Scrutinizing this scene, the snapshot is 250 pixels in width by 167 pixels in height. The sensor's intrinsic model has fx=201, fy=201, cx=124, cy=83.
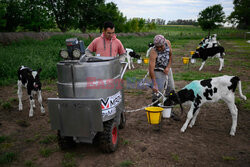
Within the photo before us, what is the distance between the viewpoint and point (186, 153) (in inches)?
148

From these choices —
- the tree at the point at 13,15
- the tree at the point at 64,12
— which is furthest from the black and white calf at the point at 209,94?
the tree at the point at 64,12

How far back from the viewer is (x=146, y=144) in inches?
162

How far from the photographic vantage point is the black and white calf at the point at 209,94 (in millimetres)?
4504

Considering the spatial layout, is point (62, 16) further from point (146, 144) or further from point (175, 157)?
point (175, 157)

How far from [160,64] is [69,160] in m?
2.93

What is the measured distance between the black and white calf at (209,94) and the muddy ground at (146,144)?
1.35 ft

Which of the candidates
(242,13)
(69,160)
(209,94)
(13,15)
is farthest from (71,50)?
(242,13)

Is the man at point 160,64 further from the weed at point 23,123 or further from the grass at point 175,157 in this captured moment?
the weed at point 23,123

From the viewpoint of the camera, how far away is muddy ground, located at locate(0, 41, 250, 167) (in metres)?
3.55

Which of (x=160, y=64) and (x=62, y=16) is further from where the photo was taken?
(x=62, y=16)

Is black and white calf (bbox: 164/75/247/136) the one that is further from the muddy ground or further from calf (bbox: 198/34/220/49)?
calf (bbox: 198/34/220/49)

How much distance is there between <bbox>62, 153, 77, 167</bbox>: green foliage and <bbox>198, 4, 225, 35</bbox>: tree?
64582 millimetres

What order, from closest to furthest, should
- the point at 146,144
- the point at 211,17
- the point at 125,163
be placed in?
1. the point at 125,163
2. the point at 146,144
3. the point at 211,17

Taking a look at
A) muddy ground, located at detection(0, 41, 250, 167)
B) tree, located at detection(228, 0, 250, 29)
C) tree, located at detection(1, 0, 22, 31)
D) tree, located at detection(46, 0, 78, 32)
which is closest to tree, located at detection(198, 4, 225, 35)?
tree, located at detection(228, 0, 250, 29)
